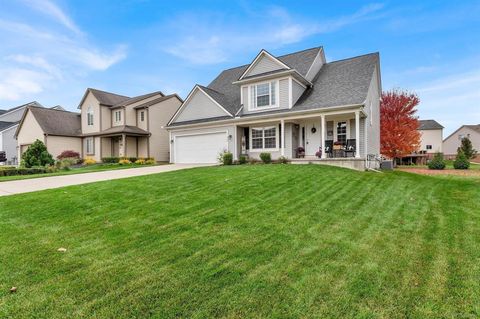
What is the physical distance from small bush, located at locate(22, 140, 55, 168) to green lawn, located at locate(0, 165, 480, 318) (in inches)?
522

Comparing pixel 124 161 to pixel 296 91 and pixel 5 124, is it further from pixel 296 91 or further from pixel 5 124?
pixel 5 124

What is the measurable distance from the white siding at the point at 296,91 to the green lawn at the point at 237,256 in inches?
418

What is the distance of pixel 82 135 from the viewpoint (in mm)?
27047

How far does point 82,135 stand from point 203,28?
18.1 m

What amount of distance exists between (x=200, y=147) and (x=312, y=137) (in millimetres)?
7874

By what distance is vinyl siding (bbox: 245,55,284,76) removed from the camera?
1697 centimetres

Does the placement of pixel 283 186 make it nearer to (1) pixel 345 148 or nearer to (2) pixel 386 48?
(1) pixel 345 148

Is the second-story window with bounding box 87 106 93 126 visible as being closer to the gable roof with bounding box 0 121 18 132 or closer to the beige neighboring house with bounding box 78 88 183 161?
the beige neighboring house with bounding box 78 88 183 161

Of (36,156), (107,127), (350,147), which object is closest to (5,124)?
(107,127)

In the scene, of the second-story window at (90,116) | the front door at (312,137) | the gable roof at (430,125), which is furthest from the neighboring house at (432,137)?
the second-story window at (90,116)

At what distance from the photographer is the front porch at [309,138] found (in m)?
14.7

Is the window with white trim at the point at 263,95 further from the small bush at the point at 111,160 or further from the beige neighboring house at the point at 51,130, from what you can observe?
the beige neighboring house at the point at 51,130

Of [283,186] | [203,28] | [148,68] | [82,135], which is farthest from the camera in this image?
[82,135]

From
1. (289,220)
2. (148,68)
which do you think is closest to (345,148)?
(289,220)
